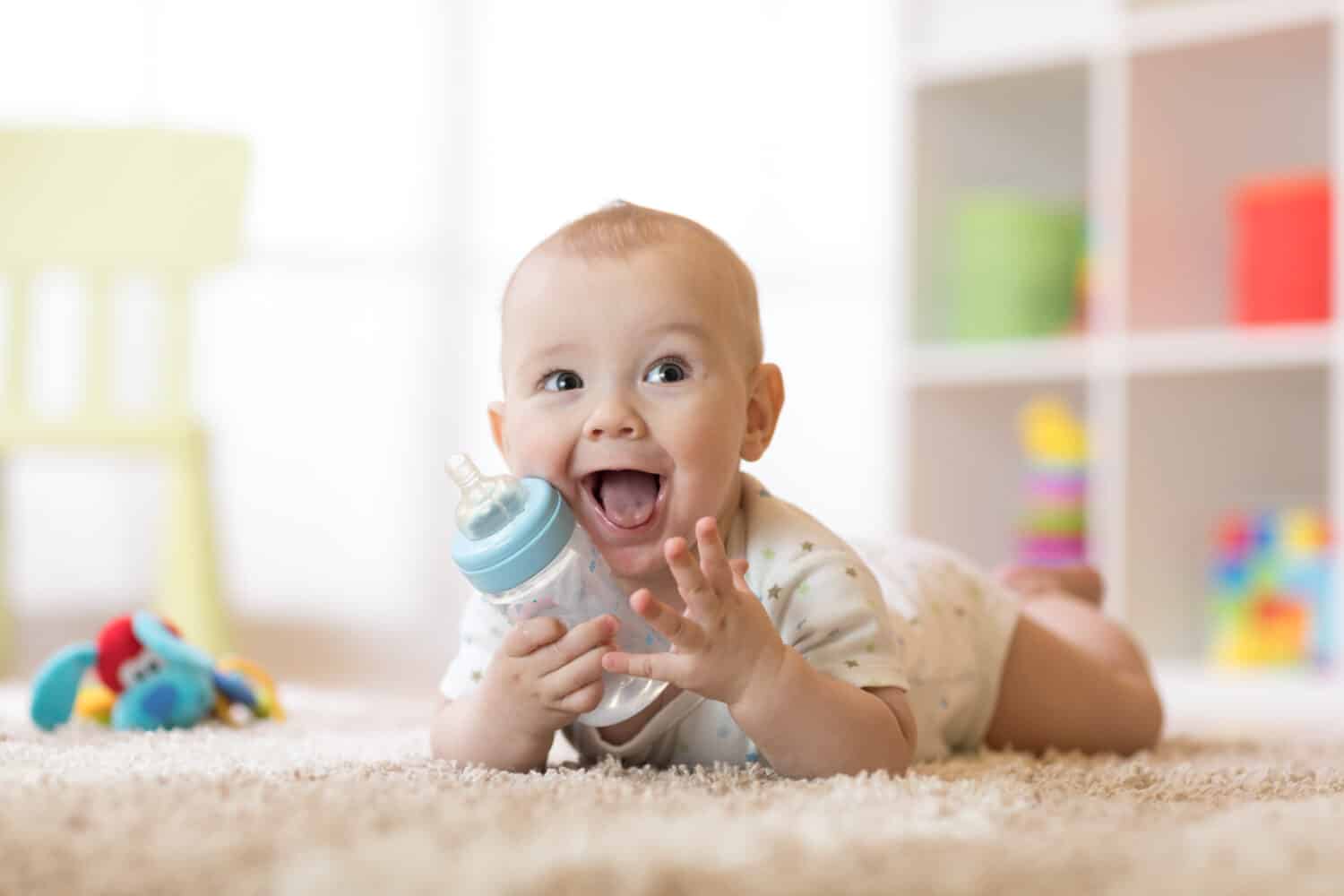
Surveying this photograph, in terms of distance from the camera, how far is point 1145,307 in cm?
219

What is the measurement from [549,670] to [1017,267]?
164 cm

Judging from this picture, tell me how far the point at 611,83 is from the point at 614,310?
2110 millimetres

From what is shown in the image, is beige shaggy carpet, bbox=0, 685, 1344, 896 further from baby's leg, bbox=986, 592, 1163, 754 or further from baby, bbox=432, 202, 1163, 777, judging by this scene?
baby's leg, bbox=986, 592, 1163, 754

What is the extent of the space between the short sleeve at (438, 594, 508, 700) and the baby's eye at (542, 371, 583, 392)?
15 centimetres

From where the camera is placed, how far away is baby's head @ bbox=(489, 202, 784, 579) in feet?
2.92

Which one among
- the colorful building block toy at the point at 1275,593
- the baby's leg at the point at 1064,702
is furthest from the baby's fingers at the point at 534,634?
the colorful building block toy at the point at 1275,593

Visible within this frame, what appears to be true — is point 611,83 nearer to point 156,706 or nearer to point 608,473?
point 156,706

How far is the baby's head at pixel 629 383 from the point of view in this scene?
89 centimetres

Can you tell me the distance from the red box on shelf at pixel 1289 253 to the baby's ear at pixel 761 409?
4.28ft

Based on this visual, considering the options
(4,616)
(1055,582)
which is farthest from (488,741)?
(4,616)

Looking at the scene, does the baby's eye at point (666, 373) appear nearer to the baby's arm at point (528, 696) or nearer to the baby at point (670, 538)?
the baby at point (670, 538)

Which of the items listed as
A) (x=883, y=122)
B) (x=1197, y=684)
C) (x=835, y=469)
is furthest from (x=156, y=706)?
(x=883, y=122)

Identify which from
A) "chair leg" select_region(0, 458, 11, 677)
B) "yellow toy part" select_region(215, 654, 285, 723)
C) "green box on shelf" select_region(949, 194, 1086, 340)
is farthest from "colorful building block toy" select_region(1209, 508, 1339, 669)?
"chair leg" select_region(0, 458, 11, 677)

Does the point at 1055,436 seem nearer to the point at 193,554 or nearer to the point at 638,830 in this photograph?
the point at 193,554
